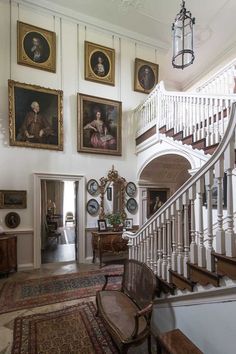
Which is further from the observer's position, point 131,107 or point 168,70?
point 168,70

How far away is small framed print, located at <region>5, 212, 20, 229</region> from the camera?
5020 millimetres

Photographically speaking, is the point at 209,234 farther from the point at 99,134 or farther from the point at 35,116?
the point at 35,116

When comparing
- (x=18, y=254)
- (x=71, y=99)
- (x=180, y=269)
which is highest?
(x=71, y=99)

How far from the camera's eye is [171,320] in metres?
2.41

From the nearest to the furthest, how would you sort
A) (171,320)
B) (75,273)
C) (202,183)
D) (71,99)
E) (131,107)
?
(202,183) → (171,320) → (75,273) → (71,99) → (131,107)

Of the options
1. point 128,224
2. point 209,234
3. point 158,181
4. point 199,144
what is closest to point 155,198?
point 158,181

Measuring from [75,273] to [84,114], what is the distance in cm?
400

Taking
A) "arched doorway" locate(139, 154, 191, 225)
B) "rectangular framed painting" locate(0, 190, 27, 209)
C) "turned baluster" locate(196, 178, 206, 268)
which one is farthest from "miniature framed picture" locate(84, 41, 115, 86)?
"turned baluster" locate(196, 178, 206, 268)

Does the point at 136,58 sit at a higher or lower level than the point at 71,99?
higher

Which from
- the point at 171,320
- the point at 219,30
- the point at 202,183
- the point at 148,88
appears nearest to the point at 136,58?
the point at 148,88

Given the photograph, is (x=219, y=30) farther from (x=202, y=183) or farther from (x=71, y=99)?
(x=202, y=183)

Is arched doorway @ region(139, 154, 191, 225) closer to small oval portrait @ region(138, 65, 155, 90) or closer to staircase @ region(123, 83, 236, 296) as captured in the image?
staircase @ region(123, 83, 236, 296)

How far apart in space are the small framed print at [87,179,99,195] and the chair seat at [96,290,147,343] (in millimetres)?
3129

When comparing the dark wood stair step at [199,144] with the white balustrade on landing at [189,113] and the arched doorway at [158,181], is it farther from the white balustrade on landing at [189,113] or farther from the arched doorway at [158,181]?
the arched doorway at [158,181]
